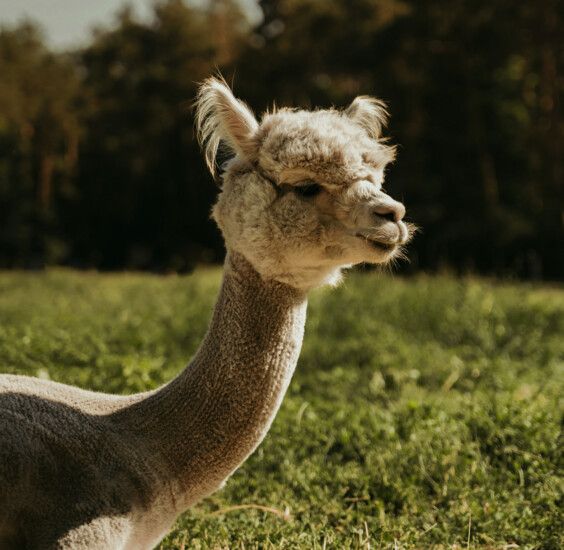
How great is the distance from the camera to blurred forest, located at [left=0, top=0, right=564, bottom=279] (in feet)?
76.4

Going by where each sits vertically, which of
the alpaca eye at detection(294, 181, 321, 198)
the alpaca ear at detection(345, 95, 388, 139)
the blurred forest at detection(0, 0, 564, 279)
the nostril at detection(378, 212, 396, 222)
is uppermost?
the blurred forest at detection(0, 0, 564, 279)

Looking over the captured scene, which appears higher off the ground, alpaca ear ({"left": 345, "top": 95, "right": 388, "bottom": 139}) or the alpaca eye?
alpaca ear ({"left": 345, "top": 95, "right": 388, "bottom": 139})

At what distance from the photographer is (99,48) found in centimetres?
3391

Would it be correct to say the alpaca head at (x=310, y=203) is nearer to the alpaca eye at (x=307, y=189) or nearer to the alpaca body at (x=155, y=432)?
the alpaca eye at (x=307, y=189)

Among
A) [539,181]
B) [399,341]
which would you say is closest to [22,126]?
[539,181]

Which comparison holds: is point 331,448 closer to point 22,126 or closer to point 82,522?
point 82,522

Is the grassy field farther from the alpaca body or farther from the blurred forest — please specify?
the blurred forest

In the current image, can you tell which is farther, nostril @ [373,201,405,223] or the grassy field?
the grassy field

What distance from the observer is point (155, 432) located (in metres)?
3.28

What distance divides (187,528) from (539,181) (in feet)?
71.9

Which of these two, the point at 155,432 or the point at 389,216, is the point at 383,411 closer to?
the point at 155,432

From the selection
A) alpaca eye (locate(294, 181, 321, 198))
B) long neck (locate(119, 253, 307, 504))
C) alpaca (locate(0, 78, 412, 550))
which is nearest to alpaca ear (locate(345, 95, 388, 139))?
alpaca (locate(0, 78, 412, 550))

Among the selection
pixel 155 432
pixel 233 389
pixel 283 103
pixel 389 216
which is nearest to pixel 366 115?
pixel 389 216

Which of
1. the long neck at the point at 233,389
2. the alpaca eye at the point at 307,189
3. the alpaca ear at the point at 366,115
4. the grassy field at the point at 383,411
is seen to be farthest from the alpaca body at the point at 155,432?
the alpaca ear at the point at 366,115
